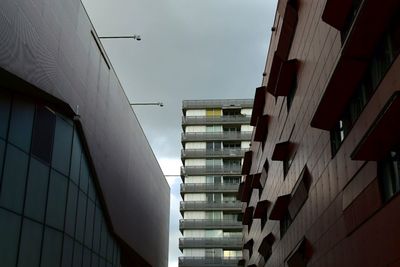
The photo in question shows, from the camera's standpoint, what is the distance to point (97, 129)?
107ft

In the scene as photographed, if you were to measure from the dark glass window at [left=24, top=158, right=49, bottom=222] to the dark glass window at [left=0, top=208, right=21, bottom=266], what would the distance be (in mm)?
1135

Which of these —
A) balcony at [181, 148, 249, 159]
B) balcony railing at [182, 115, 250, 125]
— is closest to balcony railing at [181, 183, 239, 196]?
balcony at [181, 148, 249, 159]

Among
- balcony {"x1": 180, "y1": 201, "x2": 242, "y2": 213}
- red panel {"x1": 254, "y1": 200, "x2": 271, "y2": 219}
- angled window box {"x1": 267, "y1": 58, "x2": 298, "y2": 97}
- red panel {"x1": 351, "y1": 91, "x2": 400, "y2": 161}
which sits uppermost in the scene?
balcony {"x1": 180, "y1": 201, "x2": 242, "y2": 213}

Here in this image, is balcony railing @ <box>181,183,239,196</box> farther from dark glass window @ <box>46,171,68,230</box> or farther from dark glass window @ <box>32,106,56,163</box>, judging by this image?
dark glass window @ <box>32,106,56,163</box>

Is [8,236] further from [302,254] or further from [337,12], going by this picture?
[337,12]

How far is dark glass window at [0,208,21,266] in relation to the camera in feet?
66.1

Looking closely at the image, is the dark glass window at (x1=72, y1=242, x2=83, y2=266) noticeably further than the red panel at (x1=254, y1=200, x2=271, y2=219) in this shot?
No

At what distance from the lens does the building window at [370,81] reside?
15.2 m

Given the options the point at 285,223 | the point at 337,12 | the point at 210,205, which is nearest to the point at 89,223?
the point at 285,223

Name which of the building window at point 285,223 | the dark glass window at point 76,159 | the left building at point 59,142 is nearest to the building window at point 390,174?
the left building at point 59,142

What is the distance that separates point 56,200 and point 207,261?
190ft

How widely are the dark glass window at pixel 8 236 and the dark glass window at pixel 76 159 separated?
22.0ft

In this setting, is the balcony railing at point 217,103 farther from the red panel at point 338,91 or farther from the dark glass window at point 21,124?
the red panel at point 338,91

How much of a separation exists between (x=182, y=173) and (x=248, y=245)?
105ft
